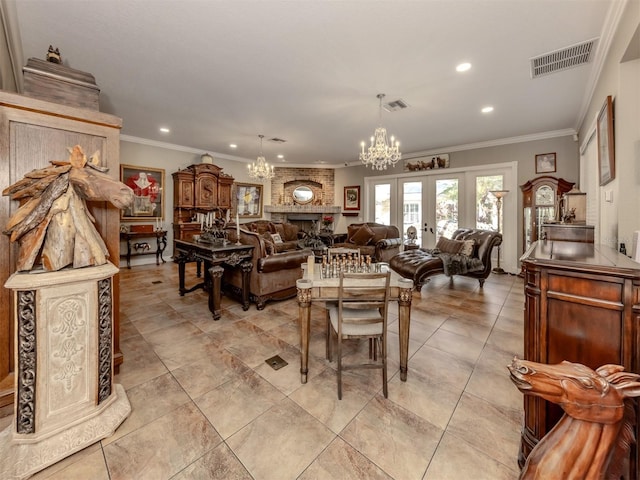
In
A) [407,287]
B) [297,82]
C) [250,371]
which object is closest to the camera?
[407,287]

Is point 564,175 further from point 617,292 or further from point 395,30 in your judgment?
point 617,292

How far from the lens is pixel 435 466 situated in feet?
4.21

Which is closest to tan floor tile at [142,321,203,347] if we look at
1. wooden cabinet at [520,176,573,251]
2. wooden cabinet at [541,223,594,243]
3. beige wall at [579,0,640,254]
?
wooden cabinet at [541,223,594,243]

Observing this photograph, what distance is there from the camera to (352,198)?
8234 mm

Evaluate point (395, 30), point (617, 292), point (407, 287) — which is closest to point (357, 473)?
point (407, 287)

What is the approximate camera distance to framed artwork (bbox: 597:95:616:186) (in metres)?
2.20

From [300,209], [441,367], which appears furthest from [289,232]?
[441,367]

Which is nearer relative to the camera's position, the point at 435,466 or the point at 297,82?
the point at 435,466

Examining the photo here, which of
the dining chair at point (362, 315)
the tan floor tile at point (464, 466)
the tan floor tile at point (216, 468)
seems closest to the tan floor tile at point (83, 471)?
the tan floor tile at point (216, 468)

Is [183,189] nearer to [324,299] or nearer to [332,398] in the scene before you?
[324,299]

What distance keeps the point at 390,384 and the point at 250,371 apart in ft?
3.65

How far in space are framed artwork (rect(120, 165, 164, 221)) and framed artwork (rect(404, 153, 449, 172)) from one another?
21.0 feet

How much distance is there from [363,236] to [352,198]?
2597 millimetres

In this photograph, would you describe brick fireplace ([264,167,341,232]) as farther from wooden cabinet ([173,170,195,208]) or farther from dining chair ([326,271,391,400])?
dining chair ([326,271,391,400])
